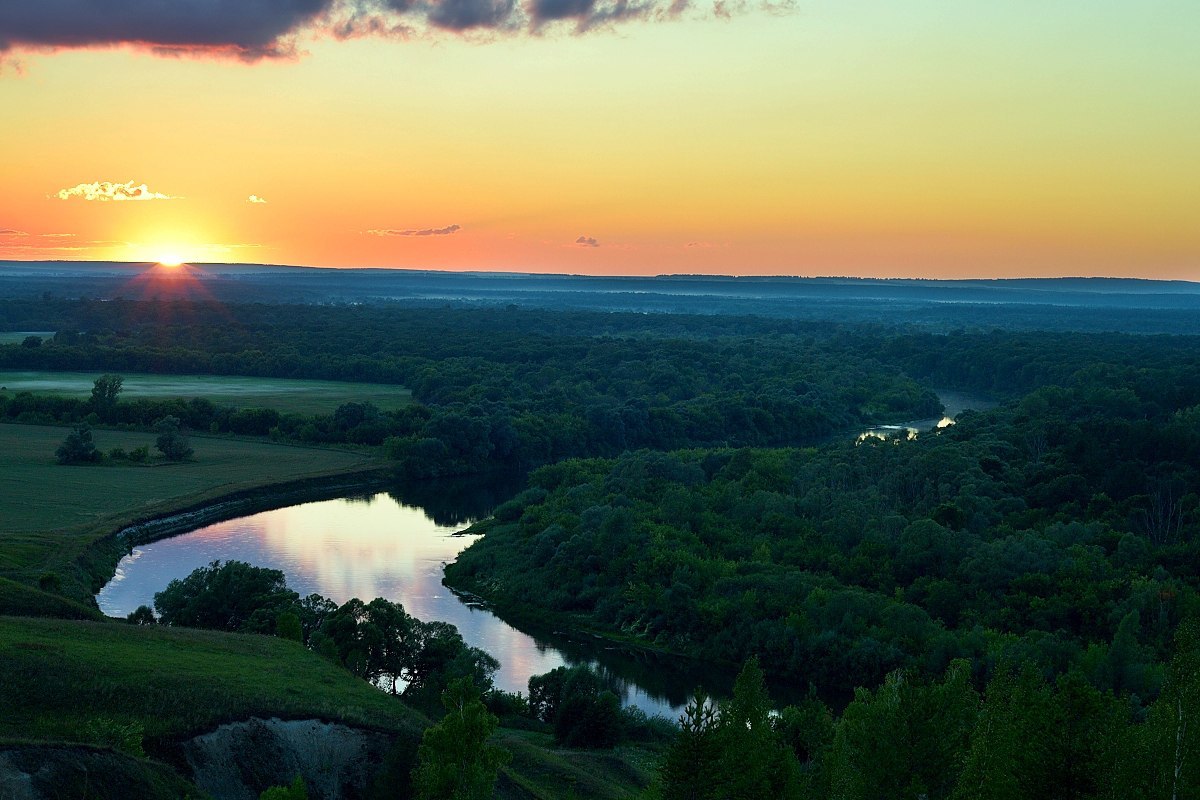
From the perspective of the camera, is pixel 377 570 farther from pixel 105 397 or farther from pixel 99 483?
pixel 105 397

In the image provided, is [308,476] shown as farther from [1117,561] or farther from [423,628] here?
[1117,561]

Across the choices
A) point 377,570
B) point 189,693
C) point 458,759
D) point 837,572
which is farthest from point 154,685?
point 837,572

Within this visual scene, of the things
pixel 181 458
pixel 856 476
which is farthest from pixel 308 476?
pixel 856 476

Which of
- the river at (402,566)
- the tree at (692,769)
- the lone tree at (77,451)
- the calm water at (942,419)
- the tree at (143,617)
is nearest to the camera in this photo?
the tree at (692,769)

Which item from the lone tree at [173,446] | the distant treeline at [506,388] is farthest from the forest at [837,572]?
the lone tree at [173,446]

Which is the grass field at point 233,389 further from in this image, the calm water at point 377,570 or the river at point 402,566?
the calm water at point 377,570
